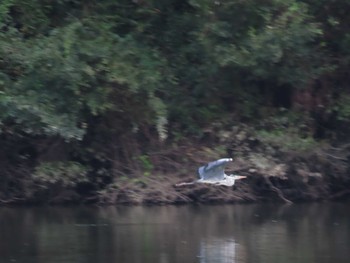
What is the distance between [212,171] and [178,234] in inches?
106

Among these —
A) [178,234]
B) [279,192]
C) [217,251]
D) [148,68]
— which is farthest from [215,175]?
[217,251]

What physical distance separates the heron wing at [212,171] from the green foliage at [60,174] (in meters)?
2.08

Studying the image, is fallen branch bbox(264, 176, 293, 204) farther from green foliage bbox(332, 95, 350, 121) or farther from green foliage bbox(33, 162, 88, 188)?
green foliage bbox(33, 162, 88, 188)

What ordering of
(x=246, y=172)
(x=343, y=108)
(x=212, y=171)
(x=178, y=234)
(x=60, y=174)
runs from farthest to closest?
(x=246, y=172) < (x=343, y=108) < (x=60, y=174) < (x=212, y=171) < (x=178, y=234)

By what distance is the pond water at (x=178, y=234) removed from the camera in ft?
46.7

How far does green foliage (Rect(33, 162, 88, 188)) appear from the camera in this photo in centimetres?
1895

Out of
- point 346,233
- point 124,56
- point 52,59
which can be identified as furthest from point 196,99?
point 346,233

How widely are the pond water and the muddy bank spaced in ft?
1.08

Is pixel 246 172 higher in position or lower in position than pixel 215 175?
higher

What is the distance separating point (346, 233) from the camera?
635 inches

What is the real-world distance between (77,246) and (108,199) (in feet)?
14.8

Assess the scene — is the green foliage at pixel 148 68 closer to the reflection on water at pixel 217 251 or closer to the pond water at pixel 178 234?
the pond water at pixel 178 234

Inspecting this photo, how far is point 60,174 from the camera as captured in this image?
19047 millimetres

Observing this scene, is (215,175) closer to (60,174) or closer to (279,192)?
(279,192)
